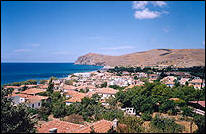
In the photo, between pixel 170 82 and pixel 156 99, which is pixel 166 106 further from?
pixel 170 82

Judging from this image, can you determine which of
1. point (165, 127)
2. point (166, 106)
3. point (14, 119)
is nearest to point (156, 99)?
point (166, 106)

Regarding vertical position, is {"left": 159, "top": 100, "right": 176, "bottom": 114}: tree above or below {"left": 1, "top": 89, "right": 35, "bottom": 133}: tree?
below

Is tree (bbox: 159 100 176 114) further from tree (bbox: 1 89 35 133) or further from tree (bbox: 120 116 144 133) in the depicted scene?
tree (bbox: 1 89 35 133)

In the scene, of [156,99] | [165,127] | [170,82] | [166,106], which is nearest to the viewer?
[165,127]

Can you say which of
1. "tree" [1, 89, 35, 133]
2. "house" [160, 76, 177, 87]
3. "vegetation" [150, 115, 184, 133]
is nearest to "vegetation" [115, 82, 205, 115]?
"vegetation" [150, 115, 184, 133]

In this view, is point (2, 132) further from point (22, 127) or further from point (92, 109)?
point (92, 109)

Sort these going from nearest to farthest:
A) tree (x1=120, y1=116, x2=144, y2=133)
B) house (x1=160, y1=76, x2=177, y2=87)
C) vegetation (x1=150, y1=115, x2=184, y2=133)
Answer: tree (x1=120, y1=116, x2=144, y2=133) < vegetation (x1=150, y1=115, x2=184, y2=133) < house (x1=160, y1=76, x2=177, y2=87)

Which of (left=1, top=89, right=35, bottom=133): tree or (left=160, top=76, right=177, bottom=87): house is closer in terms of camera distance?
(left=1, top=89, right=35, bottom=133): tree

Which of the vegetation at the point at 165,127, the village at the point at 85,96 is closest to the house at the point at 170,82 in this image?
the village at the point at 85,96

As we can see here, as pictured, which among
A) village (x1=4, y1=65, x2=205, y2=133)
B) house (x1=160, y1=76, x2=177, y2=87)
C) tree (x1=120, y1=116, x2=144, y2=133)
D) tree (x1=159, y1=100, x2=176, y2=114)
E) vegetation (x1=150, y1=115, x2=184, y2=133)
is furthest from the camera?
house (x1=160, y1=76, x2=177, y2=87)

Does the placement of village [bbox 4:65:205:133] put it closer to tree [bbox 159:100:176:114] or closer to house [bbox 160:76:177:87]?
house [bbox 160:76:177:87]
